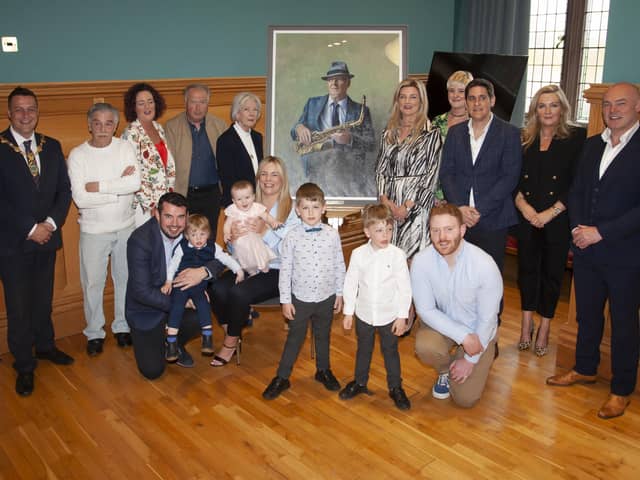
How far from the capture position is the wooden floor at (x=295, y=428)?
269cm

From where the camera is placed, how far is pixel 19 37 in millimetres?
3871

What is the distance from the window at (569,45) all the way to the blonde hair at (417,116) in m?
2.91

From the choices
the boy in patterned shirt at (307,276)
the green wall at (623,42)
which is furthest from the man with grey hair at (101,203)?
the green wall at (623,42)

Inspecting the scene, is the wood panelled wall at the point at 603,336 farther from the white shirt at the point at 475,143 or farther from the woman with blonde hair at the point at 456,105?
the woman with blonde hair at the point at 456,105

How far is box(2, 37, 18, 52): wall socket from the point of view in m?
3.81

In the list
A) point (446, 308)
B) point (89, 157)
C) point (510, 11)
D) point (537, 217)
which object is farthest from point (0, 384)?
point (510, 11)

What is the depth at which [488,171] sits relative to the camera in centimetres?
345

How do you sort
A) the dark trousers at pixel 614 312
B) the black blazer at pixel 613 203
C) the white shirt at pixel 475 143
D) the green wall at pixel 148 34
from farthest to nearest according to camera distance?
the green wall at pixel 148 34, the white shirt at pixel 475 143, the dark trousers at pixel 614 312, the black blazer at pixel 613 203

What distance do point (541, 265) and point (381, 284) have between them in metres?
1.22

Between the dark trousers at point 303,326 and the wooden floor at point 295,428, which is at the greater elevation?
the dark trousers at point 303,326

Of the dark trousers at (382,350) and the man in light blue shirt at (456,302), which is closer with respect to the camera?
the man in light blue shirt at (456,302)

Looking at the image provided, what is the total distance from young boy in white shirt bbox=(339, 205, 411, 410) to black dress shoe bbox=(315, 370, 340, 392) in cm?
34

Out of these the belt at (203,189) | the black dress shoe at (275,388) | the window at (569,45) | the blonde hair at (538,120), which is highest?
the window at (569,45)

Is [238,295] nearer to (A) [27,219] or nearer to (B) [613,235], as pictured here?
(A) [27,219]
